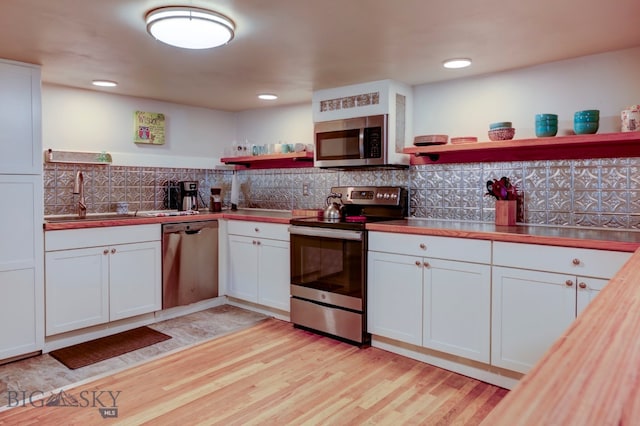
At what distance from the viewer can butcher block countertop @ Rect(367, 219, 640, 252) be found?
217cm

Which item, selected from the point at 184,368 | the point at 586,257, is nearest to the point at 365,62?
the point at 586,257

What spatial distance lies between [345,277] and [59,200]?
2.48m

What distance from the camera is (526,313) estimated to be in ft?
7.91

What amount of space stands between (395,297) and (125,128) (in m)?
2.94

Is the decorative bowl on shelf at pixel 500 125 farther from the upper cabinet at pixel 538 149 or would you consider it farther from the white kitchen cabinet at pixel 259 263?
the white kitchen cabinet at pixel 259 263

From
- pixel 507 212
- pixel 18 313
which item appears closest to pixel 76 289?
pixel 18 313

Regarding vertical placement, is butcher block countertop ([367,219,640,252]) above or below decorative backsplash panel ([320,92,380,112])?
below

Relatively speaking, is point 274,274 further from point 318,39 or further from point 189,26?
point 189,26

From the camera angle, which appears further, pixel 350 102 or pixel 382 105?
pixel 350 102

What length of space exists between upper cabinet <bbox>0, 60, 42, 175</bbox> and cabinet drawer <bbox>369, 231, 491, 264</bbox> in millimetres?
2376

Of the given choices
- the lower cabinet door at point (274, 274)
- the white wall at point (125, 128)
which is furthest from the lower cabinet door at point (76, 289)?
the lower cabinet door at point (274, 274)

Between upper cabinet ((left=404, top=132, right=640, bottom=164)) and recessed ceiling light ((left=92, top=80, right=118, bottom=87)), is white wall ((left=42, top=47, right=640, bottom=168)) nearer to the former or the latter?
upper cabinet ((left=404, top=132, right=640, bottom=164))

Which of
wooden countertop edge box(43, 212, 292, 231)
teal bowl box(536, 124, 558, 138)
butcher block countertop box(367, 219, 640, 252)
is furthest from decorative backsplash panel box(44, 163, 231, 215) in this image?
teal bowl box(536, 124, 558, 138)

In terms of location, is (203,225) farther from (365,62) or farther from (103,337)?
(365,62)
